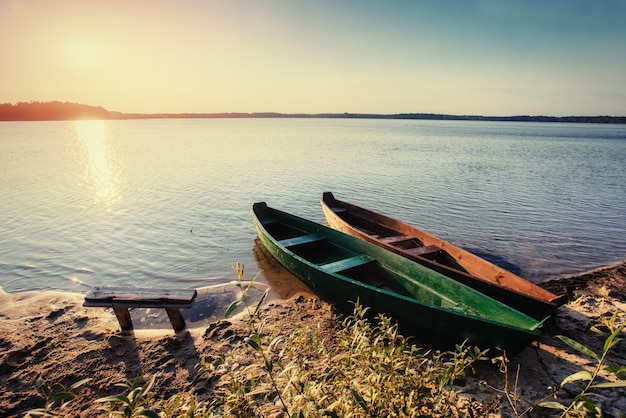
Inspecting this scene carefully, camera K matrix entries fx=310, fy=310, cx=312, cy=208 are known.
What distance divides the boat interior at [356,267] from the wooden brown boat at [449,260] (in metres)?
0.63

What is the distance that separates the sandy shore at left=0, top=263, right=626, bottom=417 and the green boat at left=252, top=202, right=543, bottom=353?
26.7 inches

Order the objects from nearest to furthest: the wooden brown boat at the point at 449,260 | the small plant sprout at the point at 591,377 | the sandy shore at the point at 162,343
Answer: the small plant sprout at the point at 591,377
the sandy shore at the point at 162,343
the wooden brown boat at the point at 449,260

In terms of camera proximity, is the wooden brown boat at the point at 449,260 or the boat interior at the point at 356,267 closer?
the wooden brown boat at the point at 449,260

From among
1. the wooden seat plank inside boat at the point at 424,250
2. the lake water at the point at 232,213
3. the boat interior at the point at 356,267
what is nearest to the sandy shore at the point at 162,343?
the boat interior at the point at 356,267

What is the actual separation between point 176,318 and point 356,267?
3.82m

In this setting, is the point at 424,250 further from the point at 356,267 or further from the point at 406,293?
the point at 356,267

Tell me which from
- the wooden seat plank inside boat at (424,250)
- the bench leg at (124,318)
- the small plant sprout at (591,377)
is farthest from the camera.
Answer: the wooden seat plank inside boat at (424,250)

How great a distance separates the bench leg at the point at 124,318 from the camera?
586 cm

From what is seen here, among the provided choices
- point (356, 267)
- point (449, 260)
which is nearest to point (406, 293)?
point (356, 267)

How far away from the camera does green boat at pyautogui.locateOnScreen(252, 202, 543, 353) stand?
14.4 ft

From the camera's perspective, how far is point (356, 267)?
22.7 ft

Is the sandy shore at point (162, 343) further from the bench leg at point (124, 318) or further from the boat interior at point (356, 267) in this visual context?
the boat interior at point (356, 267)

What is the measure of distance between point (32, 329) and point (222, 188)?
12888mm

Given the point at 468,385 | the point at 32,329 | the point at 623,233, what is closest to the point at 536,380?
the point at 468,385
